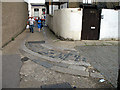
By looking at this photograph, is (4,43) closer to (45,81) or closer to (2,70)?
(2,70)

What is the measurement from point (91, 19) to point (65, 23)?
1933 mm

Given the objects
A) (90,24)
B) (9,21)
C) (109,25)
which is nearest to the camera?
(9,21)

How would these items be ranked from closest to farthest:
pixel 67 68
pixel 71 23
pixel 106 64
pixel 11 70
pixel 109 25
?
pixel 11 70 → pixel 67 68 → pixel 106 64 → pixel 71 23 → pixel 109 25

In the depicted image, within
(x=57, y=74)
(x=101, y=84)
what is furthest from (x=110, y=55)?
(x=57, y=74)

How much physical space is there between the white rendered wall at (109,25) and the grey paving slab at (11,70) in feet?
21.2

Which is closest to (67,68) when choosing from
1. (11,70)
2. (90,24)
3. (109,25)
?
(11,70)

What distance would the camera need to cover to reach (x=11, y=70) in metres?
4.46

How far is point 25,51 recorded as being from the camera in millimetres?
6625

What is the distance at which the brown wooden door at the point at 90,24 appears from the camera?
9023 millimetres

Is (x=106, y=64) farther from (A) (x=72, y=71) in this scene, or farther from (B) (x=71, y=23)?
(B) (x=71, y=23)

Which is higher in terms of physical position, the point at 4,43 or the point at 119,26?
the point at 119,26

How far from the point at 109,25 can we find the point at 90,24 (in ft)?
4.83

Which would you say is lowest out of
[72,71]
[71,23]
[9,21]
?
[72,71]

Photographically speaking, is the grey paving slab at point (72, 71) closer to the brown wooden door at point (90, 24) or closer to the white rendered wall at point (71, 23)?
the white rendered wall at point (71, 23)
